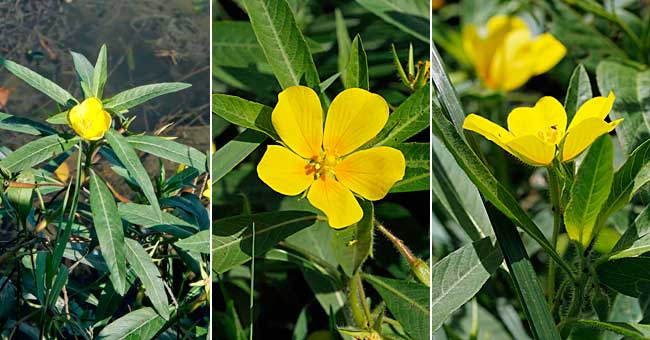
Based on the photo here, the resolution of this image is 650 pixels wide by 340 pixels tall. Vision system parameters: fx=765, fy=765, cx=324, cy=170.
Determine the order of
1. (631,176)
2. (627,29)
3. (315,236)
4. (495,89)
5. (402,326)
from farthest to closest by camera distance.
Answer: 1. (495,89)
2. (627,29)
3. (315,236)
4. (402,326)
5. (631,176)

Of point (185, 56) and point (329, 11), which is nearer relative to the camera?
point (185, 56)

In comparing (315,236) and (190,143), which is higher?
(190,143)

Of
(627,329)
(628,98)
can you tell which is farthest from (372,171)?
(628,98)

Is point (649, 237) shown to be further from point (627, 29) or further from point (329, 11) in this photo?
point (329, 11)

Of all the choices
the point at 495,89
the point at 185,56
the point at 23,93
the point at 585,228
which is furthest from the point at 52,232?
the point at 495,89

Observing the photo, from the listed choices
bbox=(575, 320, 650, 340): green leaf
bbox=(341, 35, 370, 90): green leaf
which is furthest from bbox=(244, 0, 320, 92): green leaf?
bbox=(575, 320, 650, 340): green leaf

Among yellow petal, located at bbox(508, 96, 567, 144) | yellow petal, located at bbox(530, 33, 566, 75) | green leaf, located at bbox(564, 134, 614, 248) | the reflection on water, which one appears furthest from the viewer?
yellow petal, located at bbox(530, 33, 566, 75)

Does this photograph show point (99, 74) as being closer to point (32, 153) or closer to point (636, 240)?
point (32, 153)

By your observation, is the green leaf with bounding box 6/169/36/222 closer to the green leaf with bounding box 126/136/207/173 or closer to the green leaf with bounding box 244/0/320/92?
the green leaf with bounding box 126/136/207/173
